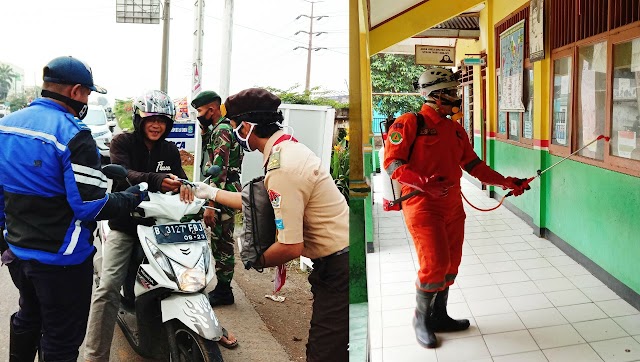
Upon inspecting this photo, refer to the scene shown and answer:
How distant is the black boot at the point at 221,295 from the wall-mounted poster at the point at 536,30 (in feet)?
6.95

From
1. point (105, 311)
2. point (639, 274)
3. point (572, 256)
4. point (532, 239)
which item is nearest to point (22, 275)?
point (105, 311)

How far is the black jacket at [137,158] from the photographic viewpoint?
2408mm

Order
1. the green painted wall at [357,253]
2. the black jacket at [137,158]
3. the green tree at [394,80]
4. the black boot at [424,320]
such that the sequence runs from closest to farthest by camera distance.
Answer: the green painted wall at [357,253]
the black boot at [424,320]
the green tree at [394,80]
the black jacket at [137,158]

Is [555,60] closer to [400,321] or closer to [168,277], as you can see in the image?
[400,321]

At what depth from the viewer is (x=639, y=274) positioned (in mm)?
2062

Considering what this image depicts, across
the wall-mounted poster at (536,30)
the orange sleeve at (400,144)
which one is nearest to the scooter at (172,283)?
the orange sleeve at (400,144)

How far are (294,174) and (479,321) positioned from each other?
0.81 metres

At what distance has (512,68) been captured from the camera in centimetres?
203

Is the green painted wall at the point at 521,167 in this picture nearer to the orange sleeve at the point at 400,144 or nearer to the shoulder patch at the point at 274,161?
the orange sleeve at the point at 400,144

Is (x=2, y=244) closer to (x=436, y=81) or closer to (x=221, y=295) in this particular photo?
(x=221, y=295)

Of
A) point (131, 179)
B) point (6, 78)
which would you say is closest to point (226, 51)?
point (131, 179)

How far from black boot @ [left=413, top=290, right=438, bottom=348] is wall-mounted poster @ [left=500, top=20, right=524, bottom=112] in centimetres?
83

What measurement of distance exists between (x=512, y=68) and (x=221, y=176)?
1685mm

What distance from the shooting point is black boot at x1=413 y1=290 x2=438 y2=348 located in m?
1.66
